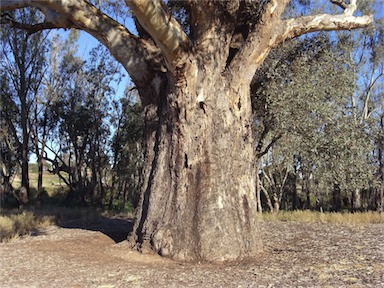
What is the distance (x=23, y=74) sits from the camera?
19.8 m

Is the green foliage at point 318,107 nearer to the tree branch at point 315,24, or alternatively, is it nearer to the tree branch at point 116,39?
the tree branch at point 315,24

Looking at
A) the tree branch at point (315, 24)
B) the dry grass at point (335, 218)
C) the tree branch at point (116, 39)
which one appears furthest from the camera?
the dry grass at point (335, 218)

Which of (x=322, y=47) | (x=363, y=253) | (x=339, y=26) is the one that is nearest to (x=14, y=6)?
(x=339, y=26)

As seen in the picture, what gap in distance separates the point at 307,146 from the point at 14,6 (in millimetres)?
6952

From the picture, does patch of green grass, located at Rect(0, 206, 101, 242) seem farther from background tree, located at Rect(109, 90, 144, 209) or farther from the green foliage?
background tree, located at Rect(109, 90, 144, 209)

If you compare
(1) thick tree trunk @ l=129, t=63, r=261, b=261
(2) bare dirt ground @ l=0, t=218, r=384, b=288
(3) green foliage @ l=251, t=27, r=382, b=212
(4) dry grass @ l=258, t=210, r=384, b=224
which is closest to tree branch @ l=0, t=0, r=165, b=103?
(1) thick tree trunk @ l=129, t=63, r=261, b=261

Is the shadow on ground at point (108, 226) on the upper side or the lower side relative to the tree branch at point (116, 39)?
lower

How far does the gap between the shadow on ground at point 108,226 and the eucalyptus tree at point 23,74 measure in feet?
30.2

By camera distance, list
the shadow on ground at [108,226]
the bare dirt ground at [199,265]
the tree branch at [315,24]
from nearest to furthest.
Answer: the bare dirt ground at [199,265], the tree branch at [315,24], the shadow on ground at [108,226]

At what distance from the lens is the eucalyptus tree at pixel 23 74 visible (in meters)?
19.4

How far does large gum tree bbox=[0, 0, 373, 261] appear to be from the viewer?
6.70 m

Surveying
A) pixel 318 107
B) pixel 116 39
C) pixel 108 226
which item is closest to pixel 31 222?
pixel 108 226

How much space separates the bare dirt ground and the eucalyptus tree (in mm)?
12222

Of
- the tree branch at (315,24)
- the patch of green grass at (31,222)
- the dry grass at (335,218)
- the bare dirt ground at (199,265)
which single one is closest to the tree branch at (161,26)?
the tree branch at (315,24)
